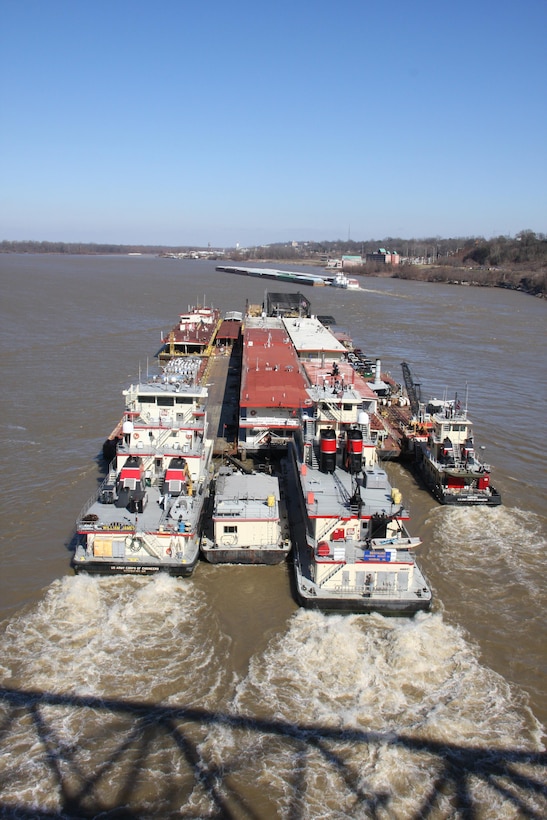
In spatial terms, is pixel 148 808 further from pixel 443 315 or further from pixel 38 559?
pixel 443 315

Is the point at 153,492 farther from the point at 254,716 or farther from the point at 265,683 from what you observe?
the point at 254,716

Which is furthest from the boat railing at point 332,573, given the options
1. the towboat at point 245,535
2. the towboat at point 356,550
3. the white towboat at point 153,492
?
the white towboat at point 153,492

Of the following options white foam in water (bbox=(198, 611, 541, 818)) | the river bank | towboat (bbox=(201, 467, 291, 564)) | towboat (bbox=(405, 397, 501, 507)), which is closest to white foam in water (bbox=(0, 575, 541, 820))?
white foam in water (bbox=(198, 611, 541, 818))

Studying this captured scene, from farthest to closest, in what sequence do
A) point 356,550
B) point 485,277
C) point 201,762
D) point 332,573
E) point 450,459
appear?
point 485,277 → point 450,459 → point 356,550 → point 332,573 → point 201,762

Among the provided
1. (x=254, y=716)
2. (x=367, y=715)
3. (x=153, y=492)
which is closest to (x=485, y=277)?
(x=153, y=492)

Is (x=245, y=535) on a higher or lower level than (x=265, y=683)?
higher
